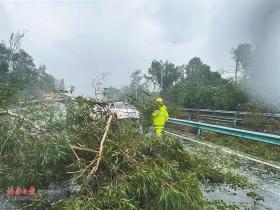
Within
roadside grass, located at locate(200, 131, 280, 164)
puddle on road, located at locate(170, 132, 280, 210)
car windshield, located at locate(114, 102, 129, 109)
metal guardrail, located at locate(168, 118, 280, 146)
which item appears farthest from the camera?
roadside grass, located at locate(200, 131, 280, 164)

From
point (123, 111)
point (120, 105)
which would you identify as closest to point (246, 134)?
point (120, 105)

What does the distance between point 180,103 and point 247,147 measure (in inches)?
1005

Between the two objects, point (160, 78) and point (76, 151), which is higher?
point (160, 78)

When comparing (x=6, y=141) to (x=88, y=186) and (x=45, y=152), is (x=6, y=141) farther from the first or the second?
(x=88, y=186)

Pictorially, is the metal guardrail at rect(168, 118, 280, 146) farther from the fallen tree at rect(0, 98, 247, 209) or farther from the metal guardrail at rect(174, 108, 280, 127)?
the fallen tree at rect(0, 98, 247, 209)

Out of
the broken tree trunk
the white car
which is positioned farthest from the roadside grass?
the broken tree trunk

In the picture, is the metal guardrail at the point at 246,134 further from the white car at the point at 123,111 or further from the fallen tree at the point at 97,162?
the white car at the point at 123,111

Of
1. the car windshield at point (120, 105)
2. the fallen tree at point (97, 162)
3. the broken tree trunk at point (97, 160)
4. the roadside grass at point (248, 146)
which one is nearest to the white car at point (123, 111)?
the car windshield at point (120, 105)

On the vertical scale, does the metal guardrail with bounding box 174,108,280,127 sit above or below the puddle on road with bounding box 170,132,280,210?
Answer: above

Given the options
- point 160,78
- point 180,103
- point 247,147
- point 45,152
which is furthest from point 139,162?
point 160,78

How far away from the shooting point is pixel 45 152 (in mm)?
5484

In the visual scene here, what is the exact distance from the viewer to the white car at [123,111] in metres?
7.25

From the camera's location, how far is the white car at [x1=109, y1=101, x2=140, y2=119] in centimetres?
725

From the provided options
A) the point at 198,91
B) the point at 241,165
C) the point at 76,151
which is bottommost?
the point at 241,165
